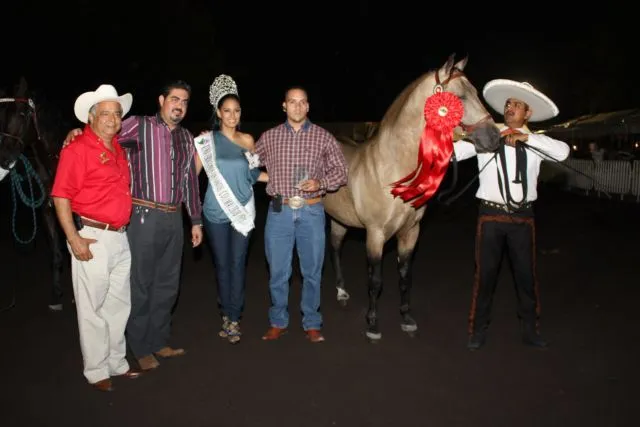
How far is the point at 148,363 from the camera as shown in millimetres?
4414

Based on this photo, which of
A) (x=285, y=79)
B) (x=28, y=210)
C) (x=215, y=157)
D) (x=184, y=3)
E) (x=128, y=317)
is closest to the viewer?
(x=128, y=317)

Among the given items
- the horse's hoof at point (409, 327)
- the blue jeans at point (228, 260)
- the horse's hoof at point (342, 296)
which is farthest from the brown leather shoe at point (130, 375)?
the horse's hoof at point (342, 296)

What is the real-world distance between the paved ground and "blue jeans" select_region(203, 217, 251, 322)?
1.54 ft

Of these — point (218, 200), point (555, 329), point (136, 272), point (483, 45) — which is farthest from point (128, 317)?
point (483, 45)

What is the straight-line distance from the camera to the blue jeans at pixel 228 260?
471cm

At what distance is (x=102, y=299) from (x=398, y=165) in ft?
9.10

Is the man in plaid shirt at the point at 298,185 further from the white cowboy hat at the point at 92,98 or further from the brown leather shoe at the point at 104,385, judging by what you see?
the brown leather shoe at the point at 104,385

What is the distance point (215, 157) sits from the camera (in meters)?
4.55

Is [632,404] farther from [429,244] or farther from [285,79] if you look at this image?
[285,79]

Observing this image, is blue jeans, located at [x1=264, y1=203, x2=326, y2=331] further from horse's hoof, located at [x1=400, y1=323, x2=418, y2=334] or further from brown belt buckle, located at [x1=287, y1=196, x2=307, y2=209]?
horse's hoof, located at [x1=400, y1=323, x2=418, y2=334]

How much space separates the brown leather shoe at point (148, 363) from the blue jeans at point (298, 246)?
3.93 feet

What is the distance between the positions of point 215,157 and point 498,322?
3.34 metres

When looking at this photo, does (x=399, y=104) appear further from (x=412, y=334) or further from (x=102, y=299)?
(x=102, y=299)

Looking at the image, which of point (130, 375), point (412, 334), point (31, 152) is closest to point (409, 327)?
point (412, 334)
